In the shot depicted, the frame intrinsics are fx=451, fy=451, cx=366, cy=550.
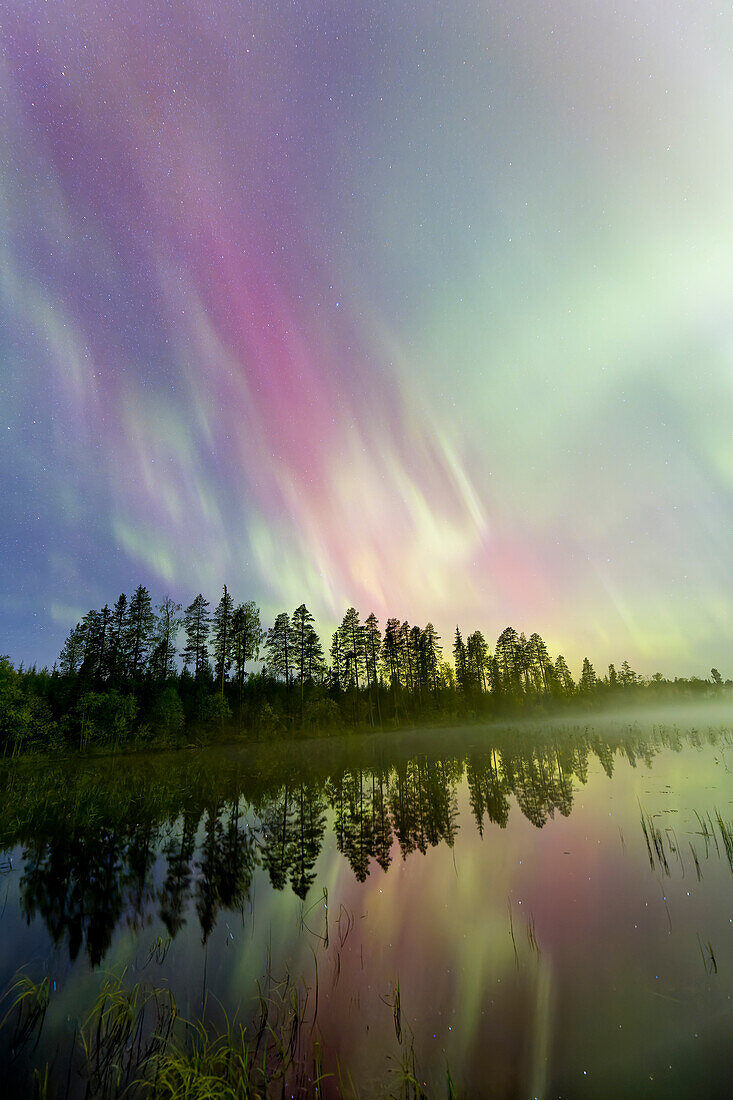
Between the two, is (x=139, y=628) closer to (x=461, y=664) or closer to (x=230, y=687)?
(x=230, y=687)

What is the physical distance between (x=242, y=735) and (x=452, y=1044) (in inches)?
2446

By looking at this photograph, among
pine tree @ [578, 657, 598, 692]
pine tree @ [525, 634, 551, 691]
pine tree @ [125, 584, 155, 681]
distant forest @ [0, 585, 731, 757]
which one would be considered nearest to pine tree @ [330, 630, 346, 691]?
distant forest @ [0, 585, 731, 757]

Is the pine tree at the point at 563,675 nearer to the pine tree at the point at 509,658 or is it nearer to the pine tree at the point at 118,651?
the pine tree at the point at 509,658

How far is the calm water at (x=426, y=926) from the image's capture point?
22.0ft

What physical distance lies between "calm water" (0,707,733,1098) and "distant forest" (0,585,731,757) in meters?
35.4

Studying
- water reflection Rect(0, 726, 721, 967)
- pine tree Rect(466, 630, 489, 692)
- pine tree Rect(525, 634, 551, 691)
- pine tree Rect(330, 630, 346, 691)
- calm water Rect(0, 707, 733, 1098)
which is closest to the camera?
calm water Rect(0, 707, 733, 1098)

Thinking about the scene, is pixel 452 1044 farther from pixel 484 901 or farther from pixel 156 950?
pixel 156 950

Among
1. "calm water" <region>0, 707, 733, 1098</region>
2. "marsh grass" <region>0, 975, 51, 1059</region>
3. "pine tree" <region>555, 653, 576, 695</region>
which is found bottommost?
"calm water" <region>0, 707, 733, 1098</region>

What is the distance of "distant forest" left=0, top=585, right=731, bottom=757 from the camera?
5609 centimetres

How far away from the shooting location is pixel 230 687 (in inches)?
2894

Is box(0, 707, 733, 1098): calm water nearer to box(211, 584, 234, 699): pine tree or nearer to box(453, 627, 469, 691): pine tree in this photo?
box(211, 584, 234, 699): pine tree

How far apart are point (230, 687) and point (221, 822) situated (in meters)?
54.6

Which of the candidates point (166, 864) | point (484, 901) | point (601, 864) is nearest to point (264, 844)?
point (166, 864)

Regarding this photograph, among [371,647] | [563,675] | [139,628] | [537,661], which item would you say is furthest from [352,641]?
[563,675]
